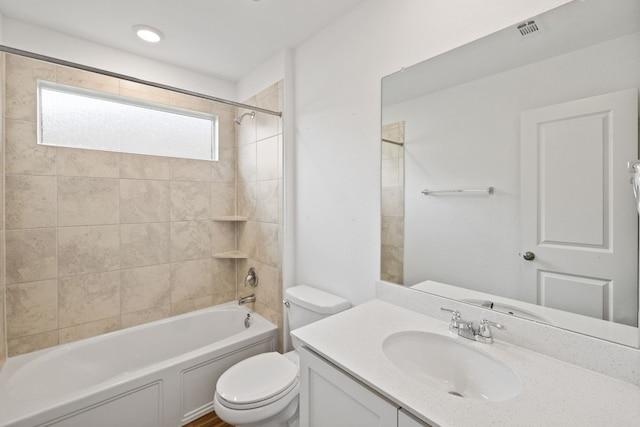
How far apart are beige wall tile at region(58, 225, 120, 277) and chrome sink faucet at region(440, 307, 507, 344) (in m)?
2.29

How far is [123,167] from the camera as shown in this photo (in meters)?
2.12

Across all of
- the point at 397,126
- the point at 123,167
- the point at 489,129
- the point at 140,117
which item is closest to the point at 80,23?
the point at 140,117

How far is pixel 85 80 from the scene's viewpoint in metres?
1.97

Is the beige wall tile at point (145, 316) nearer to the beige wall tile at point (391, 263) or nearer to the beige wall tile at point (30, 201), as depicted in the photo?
the beige wall tile at point (30, 201)

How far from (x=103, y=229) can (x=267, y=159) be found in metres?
1.31

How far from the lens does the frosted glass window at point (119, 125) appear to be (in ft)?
6.23

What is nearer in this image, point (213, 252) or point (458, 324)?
point (458, 324)

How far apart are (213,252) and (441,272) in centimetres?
201

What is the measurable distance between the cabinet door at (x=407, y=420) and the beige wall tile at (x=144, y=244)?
2.17 metres

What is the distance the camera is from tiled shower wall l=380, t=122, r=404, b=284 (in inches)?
56.4

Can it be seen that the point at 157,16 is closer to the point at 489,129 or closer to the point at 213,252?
the point at 213,252

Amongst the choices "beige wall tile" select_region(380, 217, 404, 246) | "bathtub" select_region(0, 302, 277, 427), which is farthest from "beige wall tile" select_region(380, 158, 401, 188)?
"bathtub" select_region(0, 302, 277, 427)

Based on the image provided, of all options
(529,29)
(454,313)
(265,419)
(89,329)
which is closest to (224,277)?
(89,329)

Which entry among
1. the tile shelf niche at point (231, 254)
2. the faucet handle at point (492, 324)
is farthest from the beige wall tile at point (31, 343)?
the faucet handle at point (492, 324)
